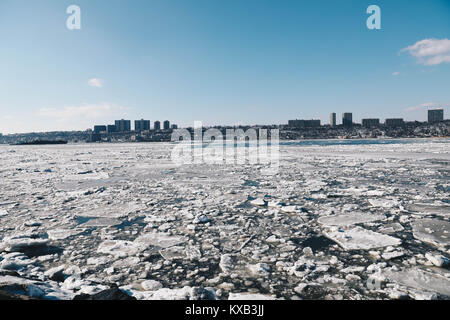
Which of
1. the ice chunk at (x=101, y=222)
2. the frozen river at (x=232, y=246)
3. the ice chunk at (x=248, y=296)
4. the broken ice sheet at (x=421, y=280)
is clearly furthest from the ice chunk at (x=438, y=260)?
the ice chunk at (x=101, y=222)

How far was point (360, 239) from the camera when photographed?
Result: 284cm

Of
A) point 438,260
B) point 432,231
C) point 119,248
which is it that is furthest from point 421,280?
point 119,248

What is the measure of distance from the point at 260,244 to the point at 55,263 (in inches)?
82.9

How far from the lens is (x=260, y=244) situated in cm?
279

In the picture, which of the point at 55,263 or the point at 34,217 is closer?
the point at 55,263

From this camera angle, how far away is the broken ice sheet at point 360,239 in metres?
2.67

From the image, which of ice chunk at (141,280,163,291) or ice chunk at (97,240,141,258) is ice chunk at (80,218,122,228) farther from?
ice chunk at (141,280,163,291)

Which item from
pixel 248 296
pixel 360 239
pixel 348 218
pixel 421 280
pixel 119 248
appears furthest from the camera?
pixel 348 218

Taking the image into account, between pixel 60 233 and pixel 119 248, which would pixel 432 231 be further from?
pixel 60 233

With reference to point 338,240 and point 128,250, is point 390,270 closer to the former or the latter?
point 338,240

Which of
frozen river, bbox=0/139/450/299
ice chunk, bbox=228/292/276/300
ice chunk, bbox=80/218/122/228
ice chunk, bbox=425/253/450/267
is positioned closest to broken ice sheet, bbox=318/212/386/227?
frozen river, bbox=0/139/450/299

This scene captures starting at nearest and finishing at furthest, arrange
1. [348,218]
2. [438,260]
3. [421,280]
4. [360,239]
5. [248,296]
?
[248,296], [421,280], [438,260], [360,239], [348,218]

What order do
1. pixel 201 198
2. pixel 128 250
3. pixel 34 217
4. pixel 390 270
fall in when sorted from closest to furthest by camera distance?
pixel 390 270
pixel 128 250
pixel 34 217
pixel 201 198

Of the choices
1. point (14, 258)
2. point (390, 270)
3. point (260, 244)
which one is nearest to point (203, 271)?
point (260, 244)
